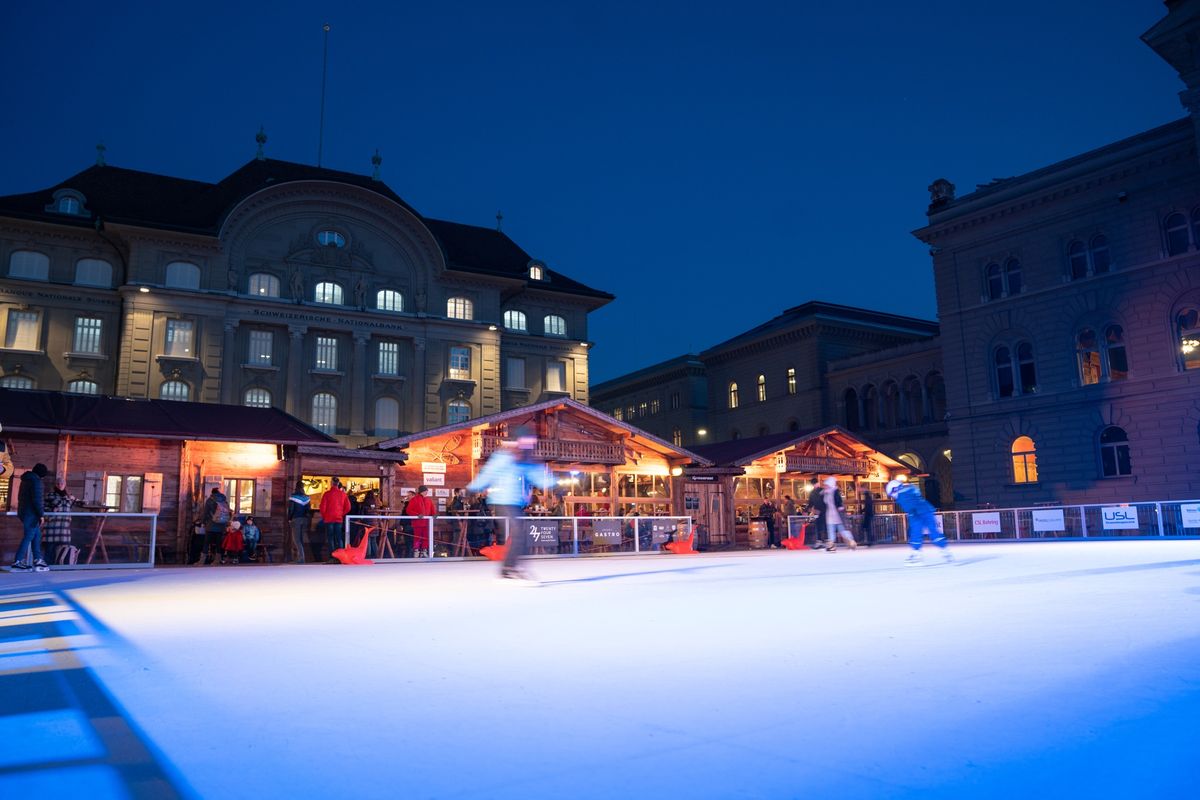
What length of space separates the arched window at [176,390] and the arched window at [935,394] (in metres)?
37.5

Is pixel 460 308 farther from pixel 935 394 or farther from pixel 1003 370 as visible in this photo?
pixel 935 394

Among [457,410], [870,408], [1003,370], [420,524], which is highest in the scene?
[870,408]

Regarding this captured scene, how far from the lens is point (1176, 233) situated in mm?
32438

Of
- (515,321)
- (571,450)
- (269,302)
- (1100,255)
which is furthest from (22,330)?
(1100,255)

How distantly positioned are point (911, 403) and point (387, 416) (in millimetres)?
28889

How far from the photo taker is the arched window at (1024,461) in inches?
1432

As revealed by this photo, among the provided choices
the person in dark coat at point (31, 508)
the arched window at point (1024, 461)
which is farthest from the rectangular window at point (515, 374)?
the person in dark coat at point (31, 508)

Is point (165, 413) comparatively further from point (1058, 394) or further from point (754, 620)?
point (1058, 394)

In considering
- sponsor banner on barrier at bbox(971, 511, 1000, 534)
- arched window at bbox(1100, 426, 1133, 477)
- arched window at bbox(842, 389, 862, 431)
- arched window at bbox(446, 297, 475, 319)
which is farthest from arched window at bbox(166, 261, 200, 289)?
arched window at bbox(1100, 426, 1133, 477)

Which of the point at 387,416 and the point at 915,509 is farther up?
the point at 387,416

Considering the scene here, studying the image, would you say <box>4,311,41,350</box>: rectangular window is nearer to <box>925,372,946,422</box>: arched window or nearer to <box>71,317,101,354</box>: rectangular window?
<box>71,317,101,354</box>: rectangular window

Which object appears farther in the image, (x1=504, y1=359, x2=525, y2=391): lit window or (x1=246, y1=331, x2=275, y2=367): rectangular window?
(x1=504, y1=359, x2=525, y2=391): lit window

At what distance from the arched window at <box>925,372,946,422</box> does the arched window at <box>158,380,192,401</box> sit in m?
37.5

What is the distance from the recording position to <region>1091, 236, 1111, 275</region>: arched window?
3469 cm
